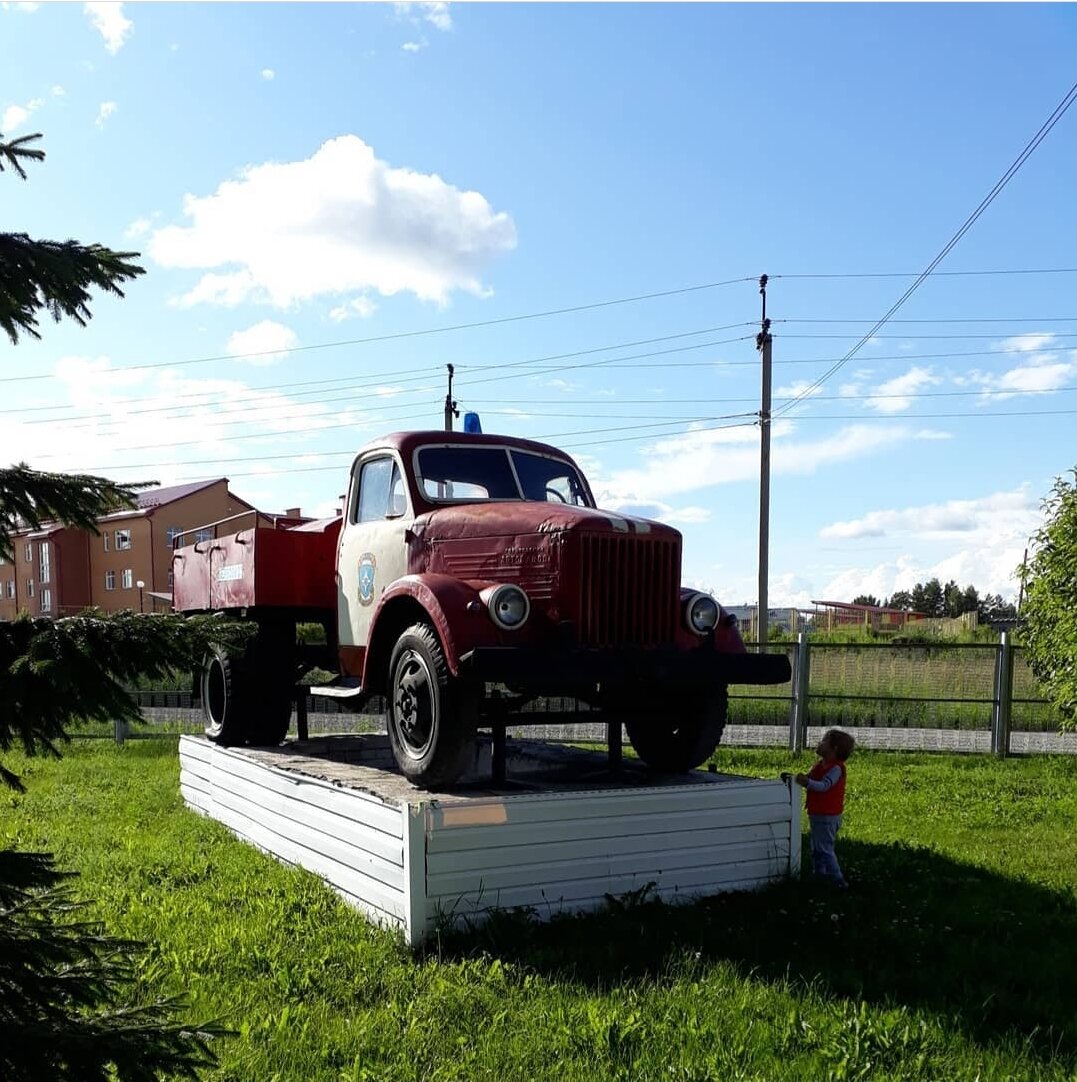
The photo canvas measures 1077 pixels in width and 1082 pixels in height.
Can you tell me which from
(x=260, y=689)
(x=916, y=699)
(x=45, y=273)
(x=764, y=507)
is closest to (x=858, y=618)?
(x=764, y=507)

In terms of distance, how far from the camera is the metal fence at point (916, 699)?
40.4 feet

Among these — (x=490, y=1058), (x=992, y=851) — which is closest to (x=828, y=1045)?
(x=490, y=1058)

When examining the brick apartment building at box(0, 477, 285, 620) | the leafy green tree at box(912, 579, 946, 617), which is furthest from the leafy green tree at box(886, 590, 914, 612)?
the brick apartment building at box(0, 477, 285, 620)

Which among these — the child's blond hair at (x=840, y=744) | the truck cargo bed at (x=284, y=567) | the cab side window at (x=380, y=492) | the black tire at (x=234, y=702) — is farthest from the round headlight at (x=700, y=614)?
the black tire at (x=234, y=702)

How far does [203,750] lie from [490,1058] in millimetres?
5485

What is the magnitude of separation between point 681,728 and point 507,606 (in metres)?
1.94

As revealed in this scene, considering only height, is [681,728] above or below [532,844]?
above

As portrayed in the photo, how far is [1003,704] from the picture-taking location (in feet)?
Result: 39.4

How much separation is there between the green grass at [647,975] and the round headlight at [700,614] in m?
1.47

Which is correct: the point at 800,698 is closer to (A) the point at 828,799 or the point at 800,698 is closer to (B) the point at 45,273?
(A) the point at 828,799

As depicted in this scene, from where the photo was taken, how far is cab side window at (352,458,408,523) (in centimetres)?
681

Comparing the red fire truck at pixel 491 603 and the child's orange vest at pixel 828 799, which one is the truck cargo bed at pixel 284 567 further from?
the child's orange vest at pixel 828 799

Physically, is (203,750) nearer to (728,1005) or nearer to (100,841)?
(100,841)

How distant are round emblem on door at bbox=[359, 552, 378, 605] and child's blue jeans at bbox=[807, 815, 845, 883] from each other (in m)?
3.07
